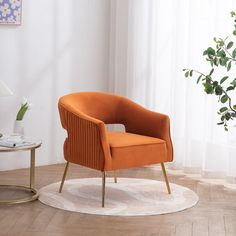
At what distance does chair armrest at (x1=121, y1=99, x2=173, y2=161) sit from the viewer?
16.1 feet

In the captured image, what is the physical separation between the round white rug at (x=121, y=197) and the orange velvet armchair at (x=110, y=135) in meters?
0.11

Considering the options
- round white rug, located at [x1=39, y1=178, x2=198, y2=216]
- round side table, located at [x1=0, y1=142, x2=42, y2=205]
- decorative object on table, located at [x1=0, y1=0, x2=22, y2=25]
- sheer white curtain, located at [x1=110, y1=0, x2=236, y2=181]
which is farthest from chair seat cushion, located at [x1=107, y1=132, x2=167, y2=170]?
decorative object on table, located at [x1=0, y1=0, x2=22, y2=25]

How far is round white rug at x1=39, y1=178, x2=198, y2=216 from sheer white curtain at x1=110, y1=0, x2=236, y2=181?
0.59 metres

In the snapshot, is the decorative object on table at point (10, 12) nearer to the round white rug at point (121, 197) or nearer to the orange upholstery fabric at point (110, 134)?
the orange upholstery fabric at point (110, 134)

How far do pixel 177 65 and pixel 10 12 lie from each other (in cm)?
154

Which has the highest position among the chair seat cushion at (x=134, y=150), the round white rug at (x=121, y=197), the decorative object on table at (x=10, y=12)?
the decorative object on table at (x=10, y=12)

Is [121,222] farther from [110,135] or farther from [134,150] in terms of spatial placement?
[110,135]

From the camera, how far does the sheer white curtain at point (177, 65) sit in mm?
5594

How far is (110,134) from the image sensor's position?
4.92 meters

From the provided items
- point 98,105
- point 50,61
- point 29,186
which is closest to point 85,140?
point 98,105

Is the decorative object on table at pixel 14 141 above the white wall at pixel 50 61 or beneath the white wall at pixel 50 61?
beneath

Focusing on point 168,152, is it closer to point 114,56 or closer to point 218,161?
point 218,161

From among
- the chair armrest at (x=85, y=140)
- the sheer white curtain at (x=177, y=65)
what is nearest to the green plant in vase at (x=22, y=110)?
the chair armrest at (x=85, y=140)

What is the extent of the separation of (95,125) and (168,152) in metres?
0.68
